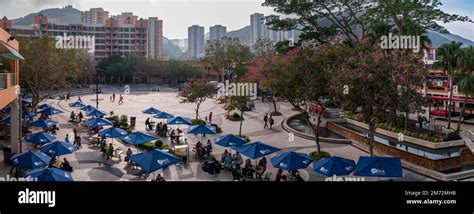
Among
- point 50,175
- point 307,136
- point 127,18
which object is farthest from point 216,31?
point 50,175

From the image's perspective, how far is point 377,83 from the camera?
1723cm

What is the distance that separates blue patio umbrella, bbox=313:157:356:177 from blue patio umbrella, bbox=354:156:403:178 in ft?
1.83

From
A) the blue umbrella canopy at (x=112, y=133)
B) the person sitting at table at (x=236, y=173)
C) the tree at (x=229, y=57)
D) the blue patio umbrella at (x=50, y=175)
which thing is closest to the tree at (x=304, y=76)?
the person sitting at table at (x=236, y=173)

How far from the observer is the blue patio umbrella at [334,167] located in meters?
15.0

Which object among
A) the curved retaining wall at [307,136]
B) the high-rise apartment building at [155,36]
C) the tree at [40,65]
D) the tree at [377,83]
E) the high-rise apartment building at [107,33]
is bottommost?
the curved retaining wall at [307,136]

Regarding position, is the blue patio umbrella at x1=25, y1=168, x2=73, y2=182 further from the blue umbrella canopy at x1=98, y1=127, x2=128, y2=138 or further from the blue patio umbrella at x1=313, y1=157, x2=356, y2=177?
the blue patio umbrella at x1=313, y1=157, x2=356, y2=177

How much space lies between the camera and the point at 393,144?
22.6 m

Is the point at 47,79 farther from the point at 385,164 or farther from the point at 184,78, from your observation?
the point at 184,78

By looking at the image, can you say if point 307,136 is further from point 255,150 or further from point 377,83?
point 377,83

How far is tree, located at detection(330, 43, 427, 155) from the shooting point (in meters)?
17.4

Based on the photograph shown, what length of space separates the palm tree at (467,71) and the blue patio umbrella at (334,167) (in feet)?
61.9

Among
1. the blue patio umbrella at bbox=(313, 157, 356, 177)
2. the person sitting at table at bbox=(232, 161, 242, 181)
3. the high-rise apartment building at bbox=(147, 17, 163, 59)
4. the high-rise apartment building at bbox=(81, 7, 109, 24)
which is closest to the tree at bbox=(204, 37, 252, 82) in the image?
the person sitting at table at bbox=(232, 161, 242, 181)

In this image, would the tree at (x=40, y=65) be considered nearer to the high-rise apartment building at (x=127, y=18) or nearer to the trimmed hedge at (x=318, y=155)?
the trimmed hedge at (x=318, y=155)

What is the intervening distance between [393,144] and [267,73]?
28.6 ft
